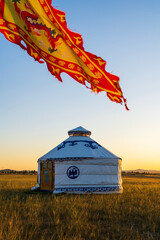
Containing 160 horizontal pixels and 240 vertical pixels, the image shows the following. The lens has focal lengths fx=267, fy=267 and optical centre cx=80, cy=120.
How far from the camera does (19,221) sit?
6676 millimetres

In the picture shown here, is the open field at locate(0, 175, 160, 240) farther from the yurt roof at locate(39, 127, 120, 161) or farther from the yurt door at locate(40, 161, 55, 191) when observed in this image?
the yurt door at locate(40, 161, 55, 191)

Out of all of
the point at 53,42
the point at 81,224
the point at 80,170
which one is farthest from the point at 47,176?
the point at 53,42

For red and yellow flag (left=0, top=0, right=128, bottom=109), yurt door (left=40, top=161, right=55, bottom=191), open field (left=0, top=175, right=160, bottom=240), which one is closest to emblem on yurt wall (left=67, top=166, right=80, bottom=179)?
yurt door (left=40, top=161, right=55, bottom=191)

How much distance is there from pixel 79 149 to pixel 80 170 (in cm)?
135

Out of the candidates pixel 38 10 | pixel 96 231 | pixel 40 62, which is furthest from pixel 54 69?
pixel 96 231

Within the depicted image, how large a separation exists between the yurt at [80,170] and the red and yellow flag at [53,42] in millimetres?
8625

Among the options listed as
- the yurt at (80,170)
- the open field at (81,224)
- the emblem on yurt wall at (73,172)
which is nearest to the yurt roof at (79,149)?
the yurt at (80,170)

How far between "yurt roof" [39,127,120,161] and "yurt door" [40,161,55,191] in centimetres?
45

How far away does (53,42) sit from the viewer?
5.81 meters

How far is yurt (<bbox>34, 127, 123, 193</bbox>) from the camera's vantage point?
14.2 m

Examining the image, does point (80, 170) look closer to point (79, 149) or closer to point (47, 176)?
point (79, 149)

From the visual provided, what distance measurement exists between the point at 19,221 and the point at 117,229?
243 centimetres

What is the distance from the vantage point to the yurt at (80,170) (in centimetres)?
1416

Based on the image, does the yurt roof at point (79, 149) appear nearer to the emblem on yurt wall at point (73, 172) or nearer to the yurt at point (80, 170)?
the yurt at point (80, 170)
